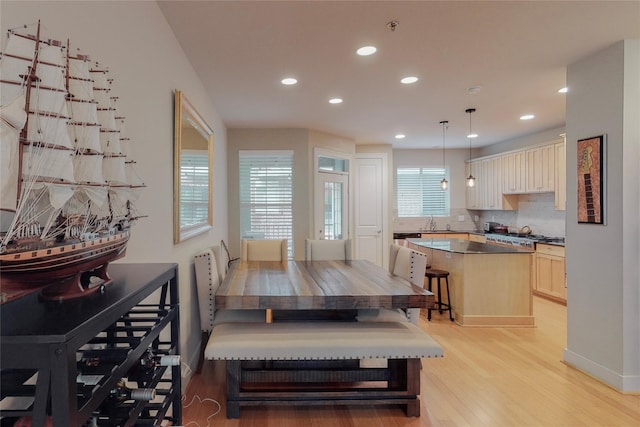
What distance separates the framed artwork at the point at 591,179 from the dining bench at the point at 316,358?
5.56 ft

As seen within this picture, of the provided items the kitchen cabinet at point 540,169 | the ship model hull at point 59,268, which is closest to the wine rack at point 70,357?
the ship model hull at point 59,268

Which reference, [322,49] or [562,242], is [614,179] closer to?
[322,49]

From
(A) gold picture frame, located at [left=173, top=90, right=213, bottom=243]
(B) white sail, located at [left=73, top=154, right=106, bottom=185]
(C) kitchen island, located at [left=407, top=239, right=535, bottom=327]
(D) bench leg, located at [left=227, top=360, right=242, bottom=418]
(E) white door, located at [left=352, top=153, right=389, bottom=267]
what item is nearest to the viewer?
(B) white sail, located at [left=73, top=154, right=106, bottom=185]

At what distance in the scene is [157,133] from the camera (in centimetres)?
220

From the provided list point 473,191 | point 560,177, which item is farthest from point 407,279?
point 473,191

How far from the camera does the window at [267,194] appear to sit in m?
5.56

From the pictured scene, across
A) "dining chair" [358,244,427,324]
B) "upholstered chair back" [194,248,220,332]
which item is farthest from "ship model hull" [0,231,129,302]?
"dining chair" [358,244,427,324]

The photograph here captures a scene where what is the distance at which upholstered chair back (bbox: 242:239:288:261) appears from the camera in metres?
4.38

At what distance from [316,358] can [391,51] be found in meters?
2.26

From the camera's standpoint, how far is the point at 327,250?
439cm

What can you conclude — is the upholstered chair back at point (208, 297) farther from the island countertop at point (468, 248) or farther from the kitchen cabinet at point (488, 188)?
the kitchen cabinet at point (488, 188)

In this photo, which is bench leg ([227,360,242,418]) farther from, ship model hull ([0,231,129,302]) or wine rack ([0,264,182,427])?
ship model hull ([0,231,129,302])

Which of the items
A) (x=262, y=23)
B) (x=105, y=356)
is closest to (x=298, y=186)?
(x=262, y=23)

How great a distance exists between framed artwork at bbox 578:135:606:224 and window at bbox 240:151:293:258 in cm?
364
